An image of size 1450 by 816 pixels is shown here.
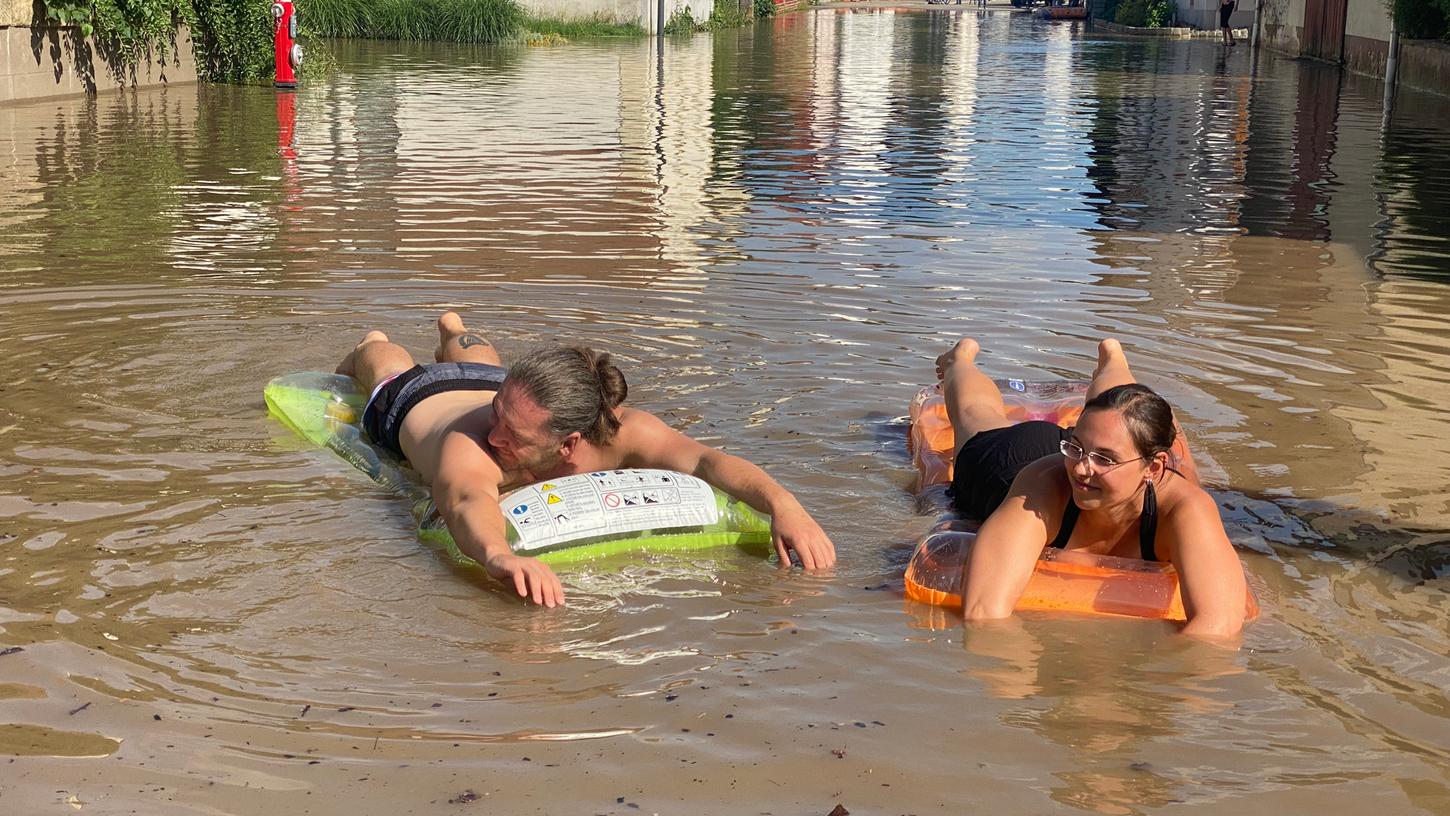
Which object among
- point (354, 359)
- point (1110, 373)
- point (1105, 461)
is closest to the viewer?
point (1105, 461)

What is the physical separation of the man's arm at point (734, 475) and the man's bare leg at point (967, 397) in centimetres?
91

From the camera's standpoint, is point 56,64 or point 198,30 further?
point 198,30

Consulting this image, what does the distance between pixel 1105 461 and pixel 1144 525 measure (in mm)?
396

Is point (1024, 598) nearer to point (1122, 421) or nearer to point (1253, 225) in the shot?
point (1122, 421)

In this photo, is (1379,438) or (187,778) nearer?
(187,778)

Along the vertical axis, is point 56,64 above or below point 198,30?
below

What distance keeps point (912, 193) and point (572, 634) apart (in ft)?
35.3

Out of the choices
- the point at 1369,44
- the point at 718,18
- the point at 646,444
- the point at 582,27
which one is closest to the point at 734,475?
the point at 646,444

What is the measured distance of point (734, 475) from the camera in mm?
5734

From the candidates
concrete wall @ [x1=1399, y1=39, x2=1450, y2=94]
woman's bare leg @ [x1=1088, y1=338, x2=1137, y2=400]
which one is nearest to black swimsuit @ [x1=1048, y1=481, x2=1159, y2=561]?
woman's bare leg @ [x1=1088, y1=338, x2=1137, y2=400]

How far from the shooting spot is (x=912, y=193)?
586 inches

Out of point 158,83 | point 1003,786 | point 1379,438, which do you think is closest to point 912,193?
point 1379,438

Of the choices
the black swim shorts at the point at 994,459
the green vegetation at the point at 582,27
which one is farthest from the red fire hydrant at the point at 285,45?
the black swim shorts at the point at 994,459

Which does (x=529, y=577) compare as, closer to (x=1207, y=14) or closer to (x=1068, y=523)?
(x=1068, y=523)
